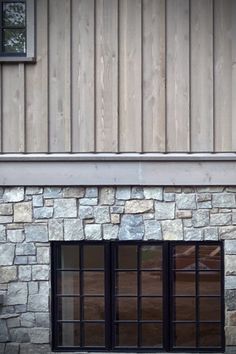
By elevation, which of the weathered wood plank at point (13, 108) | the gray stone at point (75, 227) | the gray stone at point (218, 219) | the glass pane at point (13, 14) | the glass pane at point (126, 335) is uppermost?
the glass pane at point (13, 14)

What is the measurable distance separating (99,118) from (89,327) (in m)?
2.41

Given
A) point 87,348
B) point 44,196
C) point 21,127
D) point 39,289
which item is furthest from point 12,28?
point 87,348

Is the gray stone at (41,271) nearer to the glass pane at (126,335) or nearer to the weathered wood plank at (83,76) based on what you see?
the glass pane at (126,335)

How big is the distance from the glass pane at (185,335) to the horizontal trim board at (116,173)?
166 centimetres

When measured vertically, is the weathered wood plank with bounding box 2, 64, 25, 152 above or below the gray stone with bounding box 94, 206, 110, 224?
above

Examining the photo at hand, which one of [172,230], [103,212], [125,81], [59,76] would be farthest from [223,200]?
[59,76]

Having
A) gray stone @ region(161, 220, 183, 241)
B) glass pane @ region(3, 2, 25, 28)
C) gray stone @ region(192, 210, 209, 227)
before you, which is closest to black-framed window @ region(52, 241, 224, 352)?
gray stone @ region(161, 220, 183, 241)

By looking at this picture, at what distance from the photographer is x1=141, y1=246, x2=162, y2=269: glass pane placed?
1279 cm

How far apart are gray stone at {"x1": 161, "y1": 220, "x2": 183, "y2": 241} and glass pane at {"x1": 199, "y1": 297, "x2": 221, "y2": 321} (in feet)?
2.60

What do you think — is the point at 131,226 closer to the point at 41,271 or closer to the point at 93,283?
the point at 93,283

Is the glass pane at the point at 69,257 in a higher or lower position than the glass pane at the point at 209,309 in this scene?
higher

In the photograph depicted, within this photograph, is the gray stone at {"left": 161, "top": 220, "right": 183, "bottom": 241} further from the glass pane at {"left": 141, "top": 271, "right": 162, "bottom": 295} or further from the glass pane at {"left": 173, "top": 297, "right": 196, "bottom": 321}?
the glass pane at {"left": 173, "top": 297, "right": 196, "bottom": 321}

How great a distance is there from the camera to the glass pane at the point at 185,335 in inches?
504

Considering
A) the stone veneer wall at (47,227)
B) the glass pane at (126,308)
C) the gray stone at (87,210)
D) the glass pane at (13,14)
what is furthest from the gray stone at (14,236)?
the glass pane at (13,14)
